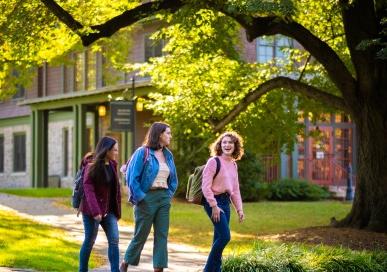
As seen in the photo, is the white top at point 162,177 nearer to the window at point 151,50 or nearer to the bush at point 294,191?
the bush at point 294,191

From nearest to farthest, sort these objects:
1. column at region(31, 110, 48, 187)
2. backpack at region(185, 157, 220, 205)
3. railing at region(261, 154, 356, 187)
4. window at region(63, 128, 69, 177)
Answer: backpack at region(185, 157, 220, 205), railing at region(261, 154, 356, 187), column at region(31, 110, 48, 187), window at region(63, 128, 69, 177)

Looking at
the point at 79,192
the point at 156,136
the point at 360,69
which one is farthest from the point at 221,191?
the point at 360,69

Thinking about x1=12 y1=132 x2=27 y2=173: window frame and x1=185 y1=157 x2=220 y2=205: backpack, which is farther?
x1=12 y1=132 x2=27 y2=173: window frame

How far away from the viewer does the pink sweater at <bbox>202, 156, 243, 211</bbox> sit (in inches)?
389

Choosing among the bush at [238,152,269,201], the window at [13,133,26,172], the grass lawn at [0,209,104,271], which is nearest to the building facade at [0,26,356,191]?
the window at [13,133,26,172]

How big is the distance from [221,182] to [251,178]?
17855 millimetres

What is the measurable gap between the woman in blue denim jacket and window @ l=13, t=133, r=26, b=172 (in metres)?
33.3

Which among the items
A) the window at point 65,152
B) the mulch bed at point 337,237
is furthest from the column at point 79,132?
the mulch bed at point 337,237

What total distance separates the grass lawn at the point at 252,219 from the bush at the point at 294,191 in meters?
1.24

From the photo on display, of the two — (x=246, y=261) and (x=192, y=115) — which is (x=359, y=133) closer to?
(x=192, y=115)

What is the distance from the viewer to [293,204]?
86.8ft

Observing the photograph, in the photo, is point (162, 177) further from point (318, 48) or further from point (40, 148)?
point (40, 148)

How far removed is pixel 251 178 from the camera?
91.0 feet

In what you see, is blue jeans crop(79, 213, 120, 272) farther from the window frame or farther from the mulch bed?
the window frame
